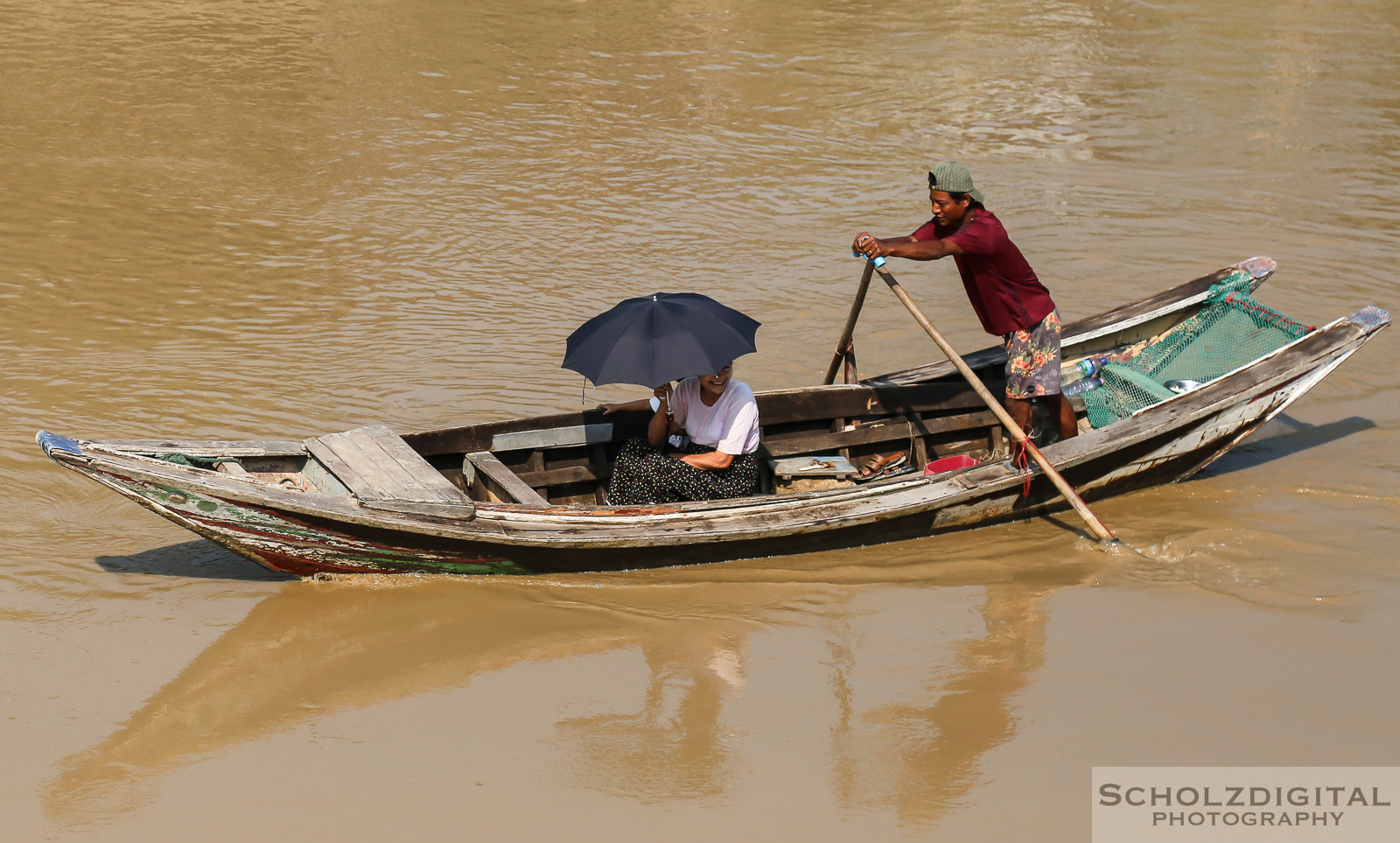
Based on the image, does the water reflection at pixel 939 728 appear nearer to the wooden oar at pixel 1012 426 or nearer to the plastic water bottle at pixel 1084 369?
the wooden oar at pixel 1012 426

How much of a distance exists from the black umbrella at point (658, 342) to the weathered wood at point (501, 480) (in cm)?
57

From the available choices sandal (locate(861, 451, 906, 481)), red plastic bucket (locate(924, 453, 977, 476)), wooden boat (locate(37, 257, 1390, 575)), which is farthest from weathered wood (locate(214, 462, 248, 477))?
red plastic bucket (locate(924, 453, 977, 476))

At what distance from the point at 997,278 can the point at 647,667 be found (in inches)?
96.9

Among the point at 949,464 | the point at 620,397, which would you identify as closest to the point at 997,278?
the point at 949,464

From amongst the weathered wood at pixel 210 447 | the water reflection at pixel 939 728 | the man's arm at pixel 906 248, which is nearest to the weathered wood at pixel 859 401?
the man's arm at pixel 906 248

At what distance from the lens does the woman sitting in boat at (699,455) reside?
5.41m

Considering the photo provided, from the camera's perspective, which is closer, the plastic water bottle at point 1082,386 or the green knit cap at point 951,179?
the green knit cap at point 951,179

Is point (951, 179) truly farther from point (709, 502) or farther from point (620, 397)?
point (620, 397)

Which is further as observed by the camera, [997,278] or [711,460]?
[997,278]

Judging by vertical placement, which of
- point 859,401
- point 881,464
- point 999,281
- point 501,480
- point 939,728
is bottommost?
point 939,728

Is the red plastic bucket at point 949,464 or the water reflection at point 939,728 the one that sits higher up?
the red plastic bucket at point 949,464

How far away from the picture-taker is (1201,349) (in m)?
6.98

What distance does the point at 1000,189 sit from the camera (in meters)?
11.6

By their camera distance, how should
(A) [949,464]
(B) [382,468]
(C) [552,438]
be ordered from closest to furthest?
1. (B) [382,468]
2. (C) [552,438]
3. (A) [949,464]
